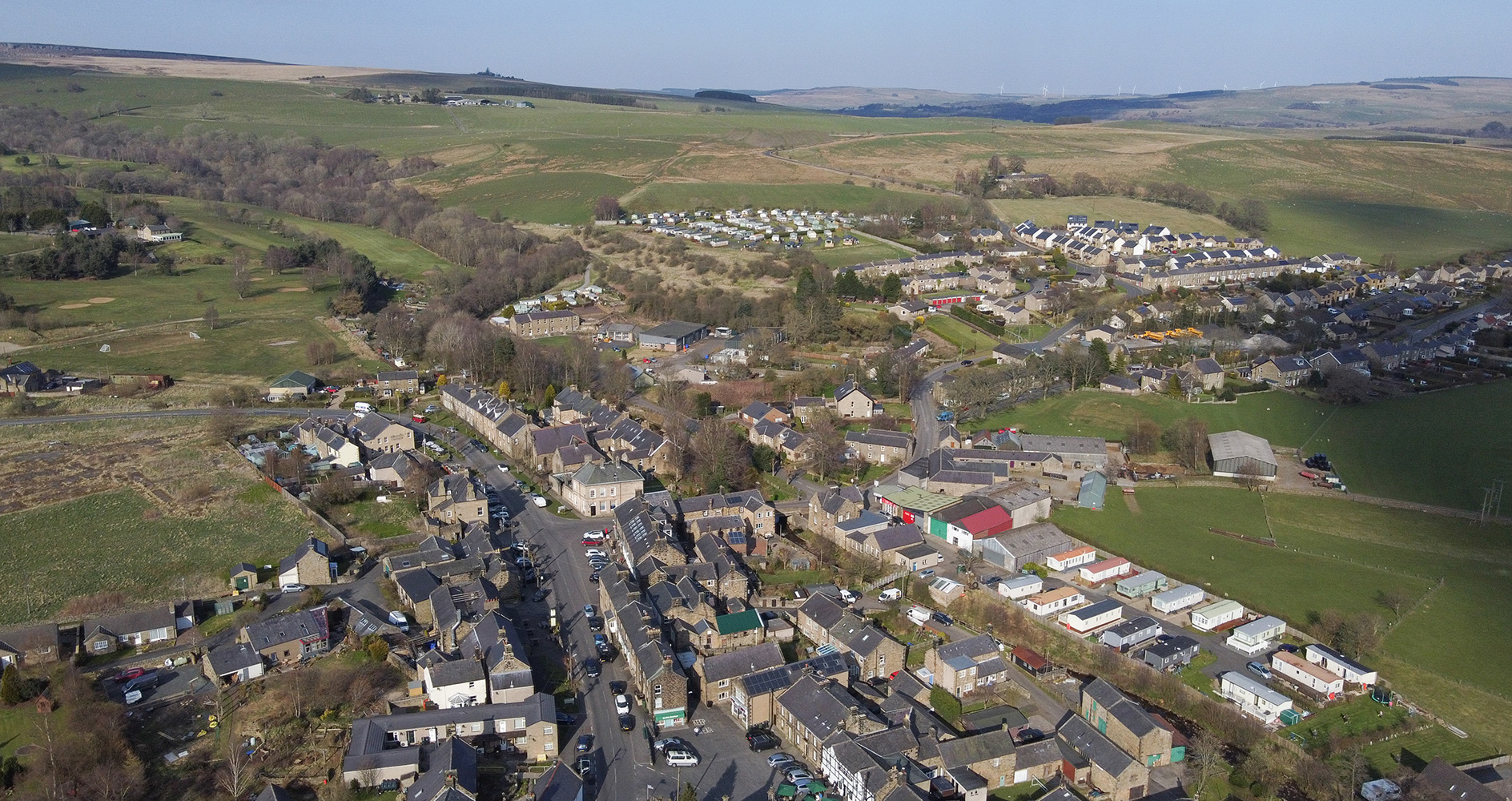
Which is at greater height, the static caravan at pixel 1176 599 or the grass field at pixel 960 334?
the grass field at pixel 960 334

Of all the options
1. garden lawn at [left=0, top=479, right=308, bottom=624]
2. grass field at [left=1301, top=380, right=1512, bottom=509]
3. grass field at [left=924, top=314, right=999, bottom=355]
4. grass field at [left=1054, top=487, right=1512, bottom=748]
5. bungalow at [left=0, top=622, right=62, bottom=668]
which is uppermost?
grass field at [left=1301, top=380, right=1512, bottom=509]

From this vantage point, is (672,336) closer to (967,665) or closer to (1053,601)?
(1053,601)

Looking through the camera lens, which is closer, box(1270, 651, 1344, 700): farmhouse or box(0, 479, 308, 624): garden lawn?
box(1270, 651, 1344, 700): farmhouse

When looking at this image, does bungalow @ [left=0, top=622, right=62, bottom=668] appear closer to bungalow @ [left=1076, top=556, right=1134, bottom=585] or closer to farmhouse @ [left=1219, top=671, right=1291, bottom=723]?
bungalow @ [left=1076, top=556, right=1134, bottom=585]

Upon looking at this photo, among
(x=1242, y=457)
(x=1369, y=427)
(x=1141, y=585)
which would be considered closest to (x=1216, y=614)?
(x=1141, y=585)

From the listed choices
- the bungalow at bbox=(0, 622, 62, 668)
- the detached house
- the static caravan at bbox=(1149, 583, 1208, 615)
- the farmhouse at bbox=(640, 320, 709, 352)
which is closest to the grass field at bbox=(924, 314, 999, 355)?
the farmhouse at bbox=(640, 320, 709, 352)

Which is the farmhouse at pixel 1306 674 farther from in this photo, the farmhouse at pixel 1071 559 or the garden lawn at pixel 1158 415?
the garden lawn at pixel 1158 415

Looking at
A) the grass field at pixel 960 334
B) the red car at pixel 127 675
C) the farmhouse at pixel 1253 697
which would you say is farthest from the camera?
the grass field at pixel 960 334

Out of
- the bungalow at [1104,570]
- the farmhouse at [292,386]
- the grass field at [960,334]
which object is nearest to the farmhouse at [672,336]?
the grass field at [960,334]
